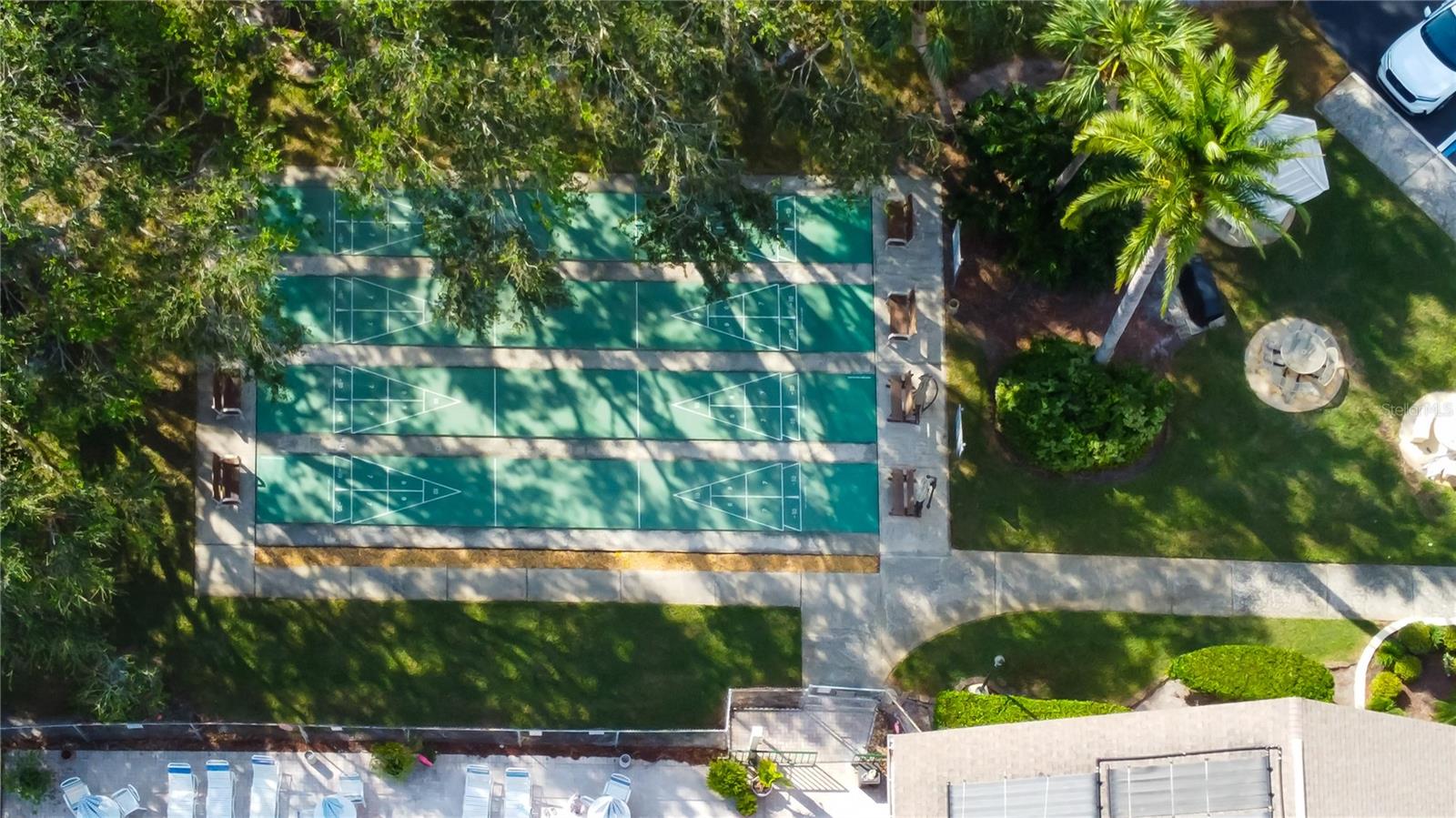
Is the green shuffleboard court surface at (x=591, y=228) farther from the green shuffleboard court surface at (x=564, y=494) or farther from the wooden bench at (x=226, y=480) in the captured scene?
the wooden bench at (x=226, y=480)

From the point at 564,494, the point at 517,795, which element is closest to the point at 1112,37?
the point at 564,494

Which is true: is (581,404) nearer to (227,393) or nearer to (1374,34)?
(227,393)

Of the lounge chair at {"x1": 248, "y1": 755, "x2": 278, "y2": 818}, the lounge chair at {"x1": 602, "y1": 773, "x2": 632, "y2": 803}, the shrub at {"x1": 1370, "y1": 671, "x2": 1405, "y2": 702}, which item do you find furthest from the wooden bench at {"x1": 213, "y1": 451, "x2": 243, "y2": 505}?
the shrub at {"x1": 1370, "y1": 671, "x2": 1405, "y2": 702}

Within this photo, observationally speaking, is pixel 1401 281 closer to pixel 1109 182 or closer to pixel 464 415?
pixel 1109 182

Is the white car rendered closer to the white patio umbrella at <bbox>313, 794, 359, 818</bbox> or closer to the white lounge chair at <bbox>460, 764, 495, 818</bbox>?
the white lounge chair at <bbox>460, 764, 495, 818</bbox>

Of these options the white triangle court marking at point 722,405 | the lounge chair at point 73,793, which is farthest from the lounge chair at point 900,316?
the lounge chair at point 73,793
